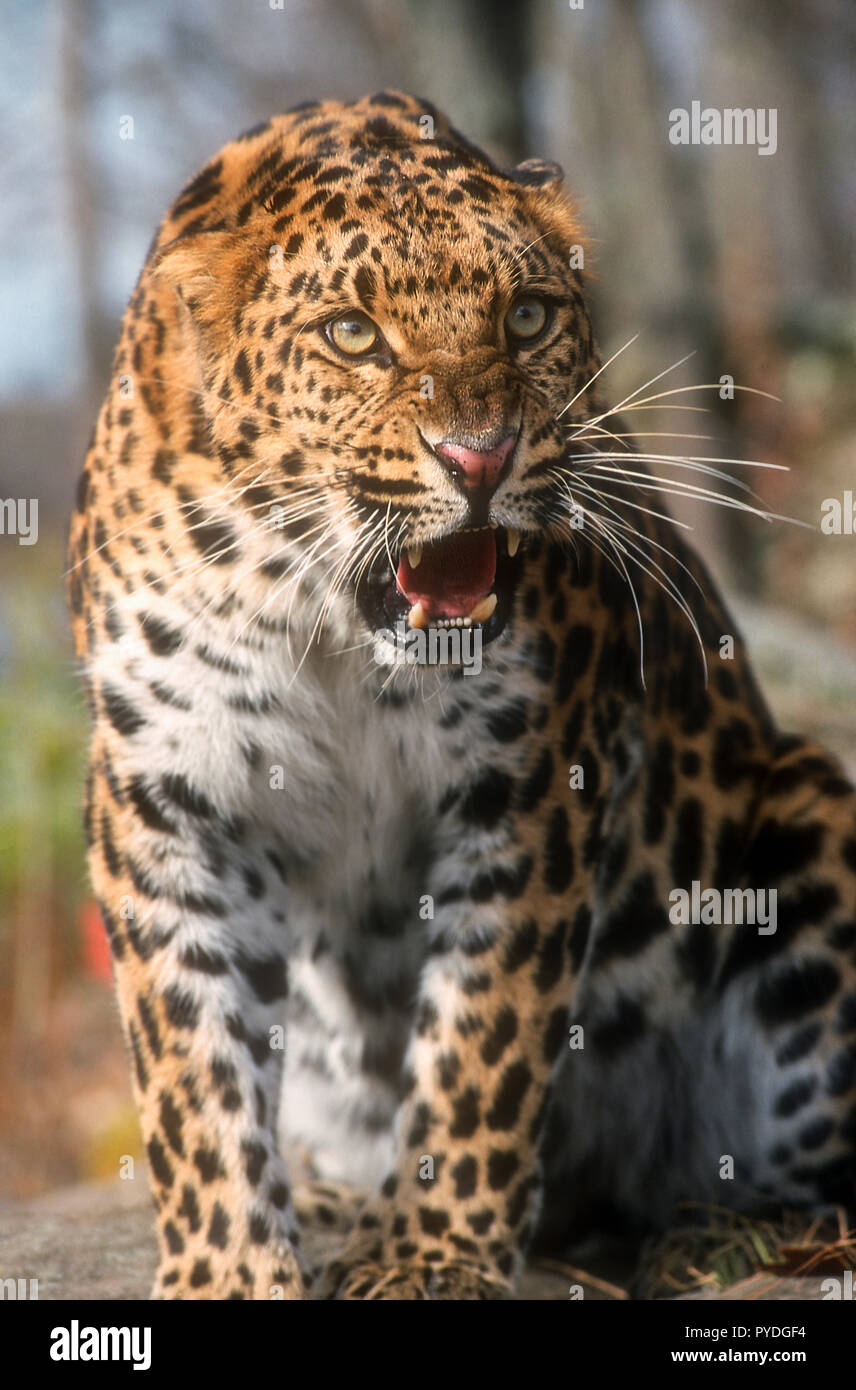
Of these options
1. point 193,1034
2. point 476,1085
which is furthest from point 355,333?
point 476,1085

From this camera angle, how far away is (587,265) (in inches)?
178

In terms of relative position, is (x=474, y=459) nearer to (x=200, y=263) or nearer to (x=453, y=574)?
(x=453, y=574)

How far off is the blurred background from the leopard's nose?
101 cm

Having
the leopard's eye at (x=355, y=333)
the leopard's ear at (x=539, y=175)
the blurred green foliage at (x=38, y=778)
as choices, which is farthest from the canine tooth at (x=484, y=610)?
the blurred green foliage at (x=38, y=778)

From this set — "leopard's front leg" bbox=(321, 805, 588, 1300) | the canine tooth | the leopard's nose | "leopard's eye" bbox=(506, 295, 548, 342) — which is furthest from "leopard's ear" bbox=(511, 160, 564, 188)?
"leopard's front leg" bbox=(321, 805, 588, 1300)

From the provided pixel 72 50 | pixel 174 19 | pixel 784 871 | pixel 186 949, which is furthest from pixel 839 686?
pixel 174 19

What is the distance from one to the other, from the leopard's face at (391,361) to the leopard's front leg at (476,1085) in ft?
2.84

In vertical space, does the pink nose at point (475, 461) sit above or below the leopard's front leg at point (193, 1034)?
above

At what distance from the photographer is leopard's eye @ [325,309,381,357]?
3.88 m

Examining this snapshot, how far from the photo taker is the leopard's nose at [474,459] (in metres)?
3.67

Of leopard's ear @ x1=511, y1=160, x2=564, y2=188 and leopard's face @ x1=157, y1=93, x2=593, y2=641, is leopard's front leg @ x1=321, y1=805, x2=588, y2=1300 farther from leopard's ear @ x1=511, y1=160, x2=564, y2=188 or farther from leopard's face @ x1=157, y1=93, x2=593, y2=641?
leopard's ear @ x1=511, y1=160, x2=564, y2=188

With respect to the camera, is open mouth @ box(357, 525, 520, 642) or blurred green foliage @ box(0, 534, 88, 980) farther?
blurred green foliage @ box(0, 534, 88, 980)

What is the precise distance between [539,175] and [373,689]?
4.93 feet

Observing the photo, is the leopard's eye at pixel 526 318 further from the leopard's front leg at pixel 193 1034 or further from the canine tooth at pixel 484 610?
the leopard's front leg at pixel 193 1034
